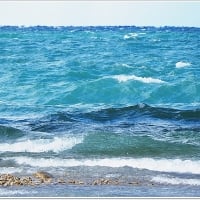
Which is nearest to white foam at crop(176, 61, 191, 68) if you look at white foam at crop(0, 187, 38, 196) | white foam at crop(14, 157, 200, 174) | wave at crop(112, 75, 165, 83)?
wave at crop(112, 75, 165, 83)

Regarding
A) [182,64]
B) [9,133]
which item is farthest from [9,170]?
[182,64]

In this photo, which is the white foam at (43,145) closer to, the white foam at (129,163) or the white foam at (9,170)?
the white foam at (129,163)

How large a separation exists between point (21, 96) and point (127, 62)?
25.0 ft

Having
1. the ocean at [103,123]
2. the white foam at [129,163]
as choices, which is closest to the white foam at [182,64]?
the ocean at [103,123]

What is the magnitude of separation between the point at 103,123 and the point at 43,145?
2422 mm

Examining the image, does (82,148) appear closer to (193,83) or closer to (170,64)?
(193,83)

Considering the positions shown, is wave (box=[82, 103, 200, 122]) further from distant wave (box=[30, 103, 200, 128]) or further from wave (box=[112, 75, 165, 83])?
wave (box=[112, 75, 165, 83])

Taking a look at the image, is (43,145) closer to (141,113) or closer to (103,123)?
(103,123)

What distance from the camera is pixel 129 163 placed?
27.1 ft

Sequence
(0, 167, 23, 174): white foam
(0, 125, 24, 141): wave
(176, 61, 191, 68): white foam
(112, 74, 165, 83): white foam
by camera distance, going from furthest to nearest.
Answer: (176, 61, 191, 68): white foam
(112, 74, 165, 83): white foam
(0, 125, 24, 141): wave
(0, 167, 23, 174): white foam

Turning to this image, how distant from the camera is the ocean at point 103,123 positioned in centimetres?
744

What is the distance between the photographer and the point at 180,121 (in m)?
11.9

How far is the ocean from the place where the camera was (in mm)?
7438

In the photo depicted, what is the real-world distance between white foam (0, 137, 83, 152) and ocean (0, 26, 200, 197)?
2 centimetres
